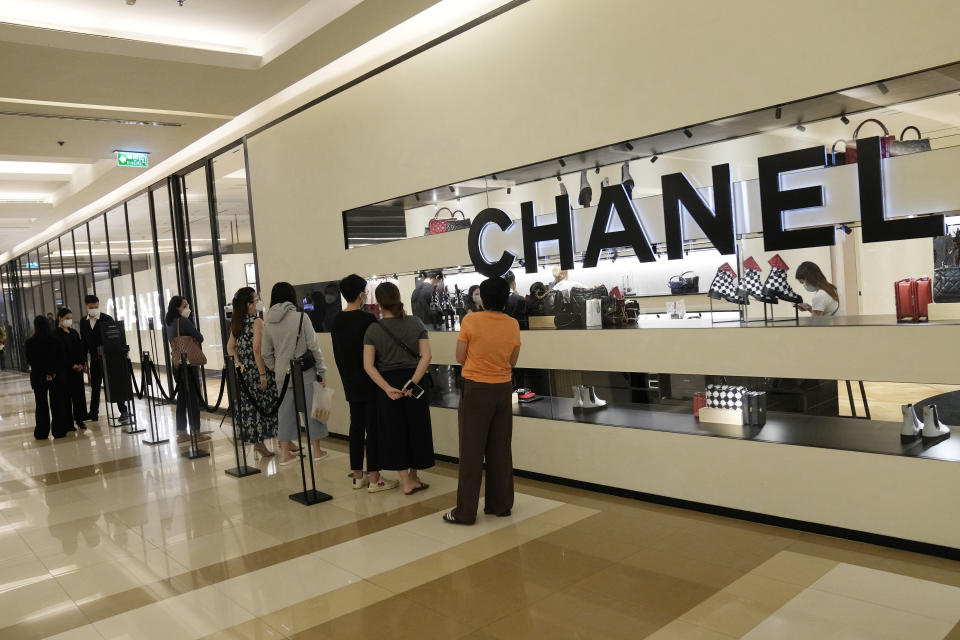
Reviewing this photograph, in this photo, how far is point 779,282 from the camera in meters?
4.04

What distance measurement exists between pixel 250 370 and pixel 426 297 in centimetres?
180

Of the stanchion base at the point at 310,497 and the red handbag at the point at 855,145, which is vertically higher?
the red handbag at the point at 855,145

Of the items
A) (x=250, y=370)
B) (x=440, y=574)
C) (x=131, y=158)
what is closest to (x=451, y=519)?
(x=440, y=574)

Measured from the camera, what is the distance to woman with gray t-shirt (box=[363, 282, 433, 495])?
495 centimetres

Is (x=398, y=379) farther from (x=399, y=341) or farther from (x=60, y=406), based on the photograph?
(x=60, y=406)

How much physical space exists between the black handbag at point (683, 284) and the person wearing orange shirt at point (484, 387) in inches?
42.7

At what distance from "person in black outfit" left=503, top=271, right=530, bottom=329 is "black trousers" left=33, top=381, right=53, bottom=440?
22.5 ft

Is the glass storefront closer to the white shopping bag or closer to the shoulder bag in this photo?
the shoulder bag

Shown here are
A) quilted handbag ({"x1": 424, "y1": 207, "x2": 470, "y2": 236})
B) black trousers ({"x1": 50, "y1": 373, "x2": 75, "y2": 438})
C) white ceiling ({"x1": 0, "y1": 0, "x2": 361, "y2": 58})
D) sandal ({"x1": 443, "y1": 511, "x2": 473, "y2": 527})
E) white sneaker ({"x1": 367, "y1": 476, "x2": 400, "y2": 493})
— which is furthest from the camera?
black trousers ({"x1": 50, "y1": 373, "x2": 75, "y2": 438})

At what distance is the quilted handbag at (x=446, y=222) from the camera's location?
5.90 meters

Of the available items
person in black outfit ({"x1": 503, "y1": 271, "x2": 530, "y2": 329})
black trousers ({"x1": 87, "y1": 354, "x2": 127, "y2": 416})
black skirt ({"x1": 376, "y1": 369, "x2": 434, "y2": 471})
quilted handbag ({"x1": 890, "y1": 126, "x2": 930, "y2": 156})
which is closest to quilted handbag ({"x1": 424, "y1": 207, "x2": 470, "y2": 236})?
person in black outfit ({"x1": 503, "y1": 271, "x2": 530, "y2": 329})

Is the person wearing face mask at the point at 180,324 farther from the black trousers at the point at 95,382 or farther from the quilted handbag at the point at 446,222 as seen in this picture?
the quilted handbag at the point at 446,222

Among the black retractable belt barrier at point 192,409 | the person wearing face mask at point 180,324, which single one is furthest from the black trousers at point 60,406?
the black retractable belt barrier at point 192,409

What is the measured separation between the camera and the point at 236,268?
9.32m
